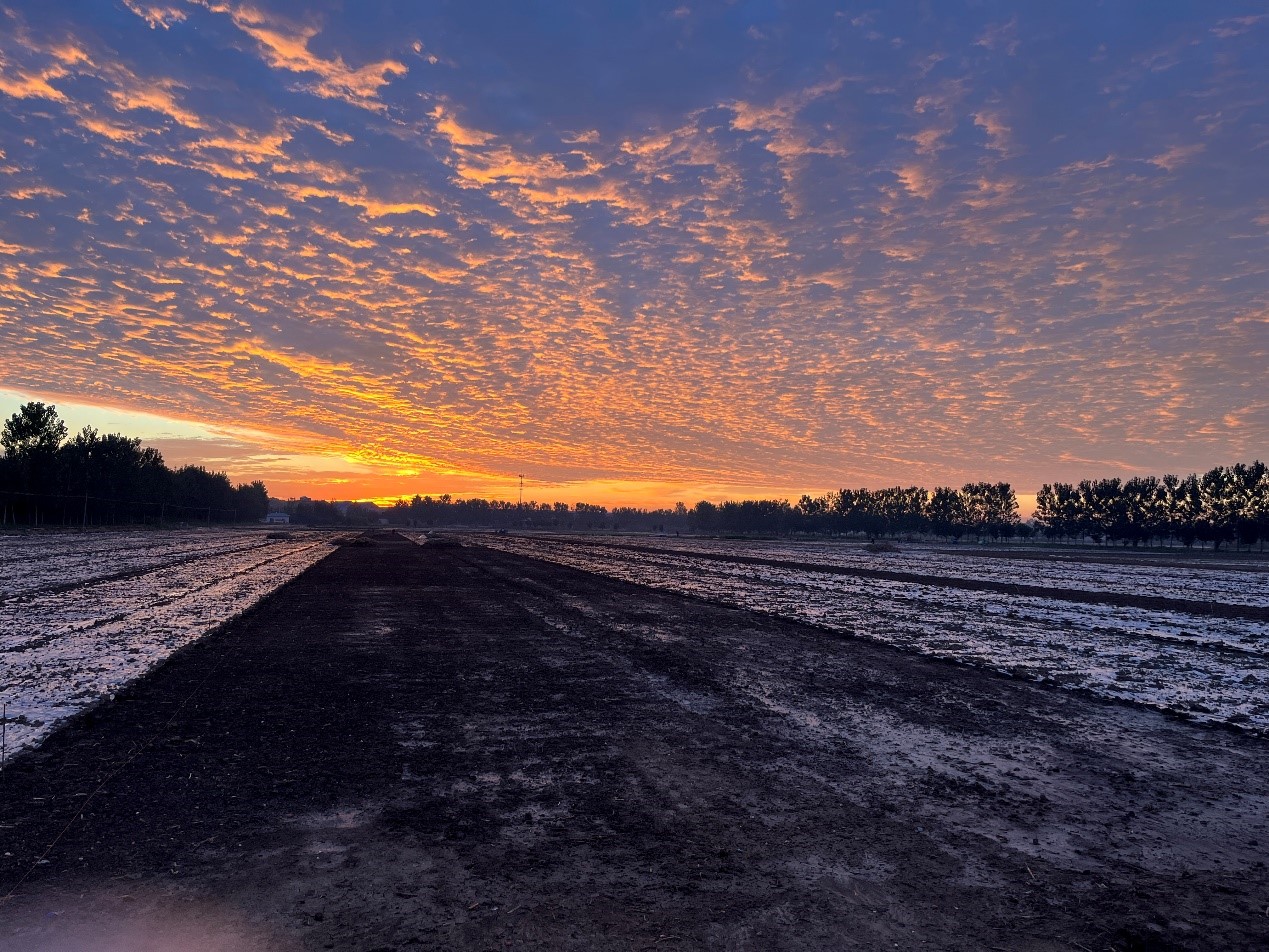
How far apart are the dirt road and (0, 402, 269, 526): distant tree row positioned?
9987 cm

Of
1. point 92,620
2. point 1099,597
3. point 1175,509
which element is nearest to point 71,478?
point 92,620

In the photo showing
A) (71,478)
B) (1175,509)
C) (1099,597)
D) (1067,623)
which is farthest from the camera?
(1175,509)

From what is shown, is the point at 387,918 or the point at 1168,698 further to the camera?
the point at 1168,698

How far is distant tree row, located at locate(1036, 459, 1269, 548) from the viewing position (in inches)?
4985

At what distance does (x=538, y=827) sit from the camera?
17.2 ft

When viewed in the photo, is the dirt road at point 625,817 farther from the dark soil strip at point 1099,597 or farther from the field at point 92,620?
the dark soil strip at point 1099,597

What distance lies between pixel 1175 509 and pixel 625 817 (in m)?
172

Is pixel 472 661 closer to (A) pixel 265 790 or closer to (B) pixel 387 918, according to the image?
(A) pixel 265 790

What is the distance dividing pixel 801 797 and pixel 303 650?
9.96 m

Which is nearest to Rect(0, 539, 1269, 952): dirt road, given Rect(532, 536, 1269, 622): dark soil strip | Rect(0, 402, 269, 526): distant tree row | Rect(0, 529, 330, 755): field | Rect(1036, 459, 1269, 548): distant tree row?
Rect(0, 529, 330, 755): field

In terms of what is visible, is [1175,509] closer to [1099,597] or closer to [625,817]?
[1099,597]

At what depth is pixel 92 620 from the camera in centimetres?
1545

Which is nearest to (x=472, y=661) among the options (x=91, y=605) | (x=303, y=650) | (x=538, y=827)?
(x=303, y=650)

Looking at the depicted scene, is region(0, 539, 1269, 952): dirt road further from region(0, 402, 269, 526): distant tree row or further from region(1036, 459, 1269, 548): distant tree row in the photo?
region(1036, 459, 1269, 548): distant tree row
